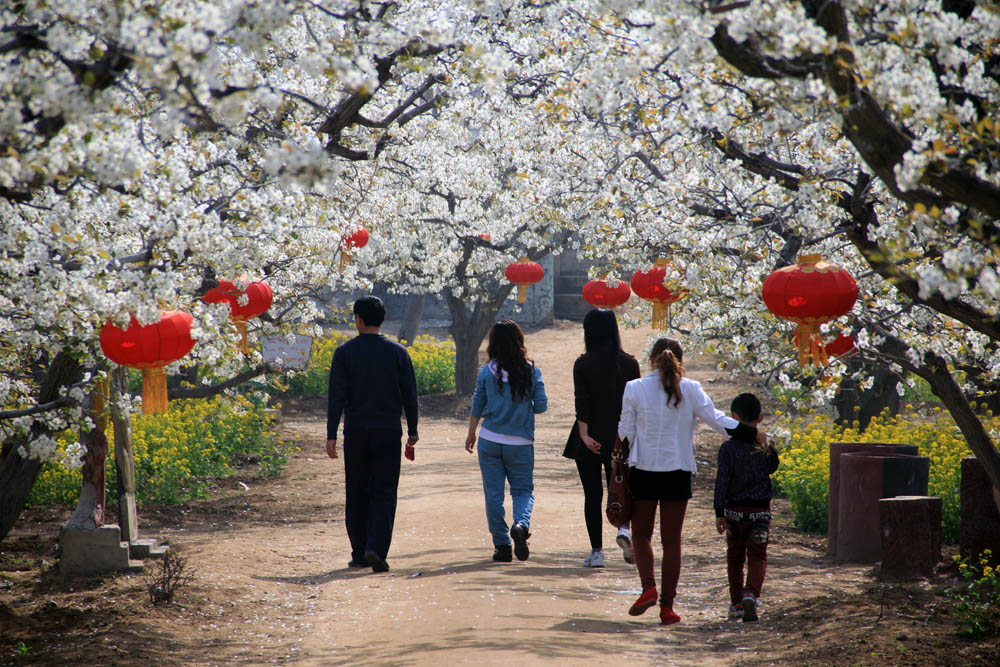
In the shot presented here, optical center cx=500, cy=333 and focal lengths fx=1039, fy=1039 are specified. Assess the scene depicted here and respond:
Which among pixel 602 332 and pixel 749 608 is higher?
pixel 602 332

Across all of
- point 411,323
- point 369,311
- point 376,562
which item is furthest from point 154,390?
point 411,323

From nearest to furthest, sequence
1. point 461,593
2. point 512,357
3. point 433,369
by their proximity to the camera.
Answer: point 461,593, point 512,357, point 433,369

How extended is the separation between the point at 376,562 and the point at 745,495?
290cm

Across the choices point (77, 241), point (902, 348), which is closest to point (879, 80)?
point (77, 241)

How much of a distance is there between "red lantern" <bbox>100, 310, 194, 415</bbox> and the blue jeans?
2.99m

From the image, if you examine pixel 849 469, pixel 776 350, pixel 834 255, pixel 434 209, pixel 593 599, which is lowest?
pixel 593 599

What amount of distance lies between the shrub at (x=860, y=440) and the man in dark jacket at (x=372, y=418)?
318 cm

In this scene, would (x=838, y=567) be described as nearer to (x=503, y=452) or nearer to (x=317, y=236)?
(x=503, y=452)

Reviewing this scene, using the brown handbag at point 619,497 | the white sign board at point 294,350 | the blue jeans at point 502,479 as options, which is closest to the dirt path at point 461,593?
the blue jeans at point 502,479

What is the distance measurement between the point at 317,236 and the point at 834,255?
5.86 m

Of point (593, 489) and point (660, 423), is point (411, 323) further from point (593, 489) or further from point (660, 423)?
point (660, 423)

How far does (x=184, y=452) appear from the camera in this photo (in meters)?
12.3

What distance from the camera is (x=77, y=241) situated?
5258mm

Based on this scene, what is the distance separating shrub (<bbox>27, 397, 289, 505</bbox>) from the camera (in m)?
10.7
